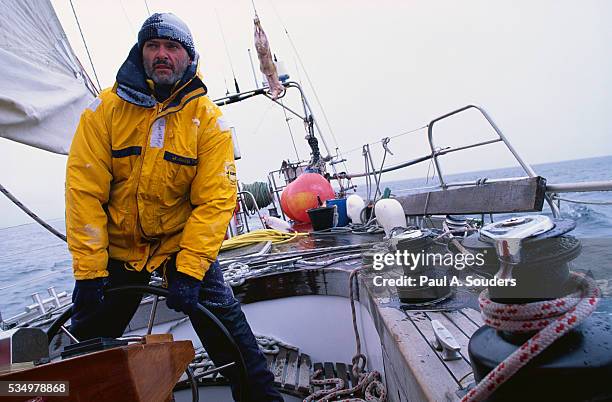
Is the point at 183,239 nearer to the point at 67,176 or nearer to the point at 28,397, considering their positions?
the point at 67,176

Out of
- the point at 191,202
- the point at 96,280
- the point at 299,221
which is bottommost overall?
the point at 299,221

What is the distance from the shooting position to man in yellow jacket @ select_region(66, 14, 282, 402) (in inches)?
68.9

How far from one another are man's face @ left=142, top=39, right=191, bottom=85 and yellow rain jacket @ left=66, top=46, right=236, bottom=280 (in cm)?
4

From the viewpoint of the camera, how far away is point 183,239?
1807 mm

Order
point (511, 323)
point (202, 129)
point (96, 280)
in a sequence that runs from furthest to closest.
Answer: point (202, 129), point (96, 280), point (511, 323)

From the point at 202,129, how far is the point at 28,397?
1.37 m

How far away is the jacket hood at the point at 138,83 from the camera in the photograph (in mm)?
1818

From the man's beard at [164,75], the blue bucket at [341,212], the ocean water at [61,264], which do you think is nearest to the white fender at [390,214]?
the ocean water at [61,264]

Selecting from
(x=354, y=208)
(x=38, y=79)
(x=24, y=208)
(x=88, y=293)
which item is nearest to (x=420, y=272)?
(x=88, y=293)

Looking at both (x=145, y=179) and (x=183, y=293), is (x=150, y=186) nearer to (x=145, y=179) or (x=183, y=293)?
(x=145, y=179)

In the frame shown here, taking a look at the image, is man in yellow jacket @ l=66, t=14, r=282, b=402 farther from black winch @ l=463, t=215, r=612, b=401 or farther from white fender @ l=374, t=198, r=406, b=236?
white fender @ l=374, t=198, r=406, b=236

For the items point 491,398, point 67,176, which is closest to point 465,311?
point 491,398

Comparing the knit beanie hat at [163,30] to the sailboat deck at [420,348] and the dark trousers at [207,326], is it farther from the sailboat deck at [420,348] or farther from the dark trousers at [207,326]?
the sailboat deck at [420,348]

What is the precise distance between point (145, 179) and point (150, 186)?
4cm
